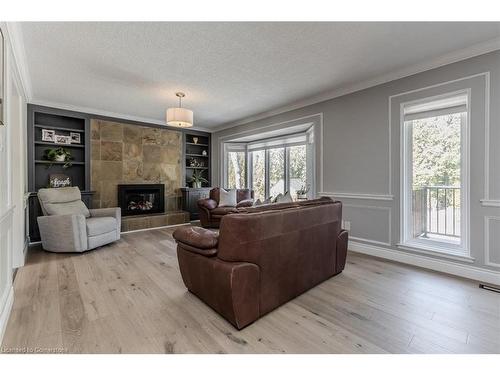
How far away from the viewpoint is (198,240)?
186cm

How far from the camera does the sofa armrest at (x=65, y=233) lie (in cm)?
333

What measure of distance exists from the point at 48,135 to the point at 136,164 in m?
1.59

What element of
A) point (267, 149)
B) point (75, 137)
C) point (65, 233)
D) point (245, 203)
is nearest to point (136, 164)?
point (75, 137)

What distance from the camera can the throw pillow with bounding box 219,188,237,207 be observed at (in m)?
5.35

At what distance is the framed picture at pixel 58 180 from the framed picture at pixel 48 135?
2.19ft

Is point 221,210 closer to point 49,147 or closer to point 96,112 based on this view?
point 96,112

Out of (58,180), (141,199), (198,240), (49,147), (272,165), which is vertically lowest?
(198,240)

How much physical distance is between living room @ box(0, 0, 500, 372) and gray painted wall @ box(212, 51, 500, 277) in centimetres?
2

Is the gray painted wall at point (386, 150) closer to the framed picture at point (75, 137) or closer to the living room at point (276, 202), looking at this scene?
the living room at point (276, 202)

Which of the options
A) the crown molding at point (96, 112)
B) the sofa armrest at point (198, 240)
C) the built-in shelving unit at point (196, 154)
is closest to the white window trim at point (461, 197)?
the sofa armrest at point (198, 240)

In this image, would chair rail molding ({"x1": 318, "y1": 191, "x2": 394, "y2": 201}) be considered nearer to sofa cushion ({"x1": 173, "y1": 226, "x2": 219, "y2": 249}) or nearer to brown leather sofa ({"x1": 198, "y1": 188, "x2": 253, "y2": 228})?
brown leather sofa ({"x1": 198, "y1": 188, "x2": 253, "y2": 228})
